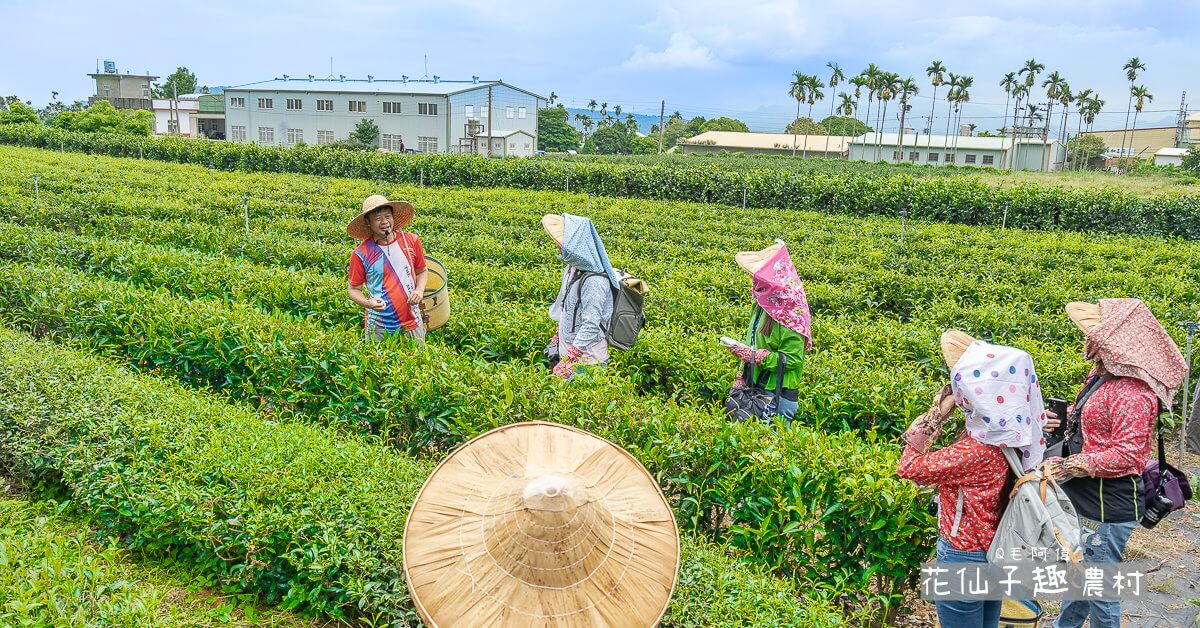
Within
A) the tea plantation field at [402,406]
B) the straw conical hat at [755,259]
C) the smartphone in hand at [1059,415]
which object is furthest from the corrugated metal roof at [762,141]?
the smartphone in hand at [1059,415]

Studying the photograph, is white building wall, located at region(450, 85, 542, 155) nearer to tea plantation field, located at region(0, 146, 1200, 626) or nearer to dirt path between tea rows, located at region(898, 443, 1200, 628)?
tea plantation field, located at region(0, 146, 1200, 626)

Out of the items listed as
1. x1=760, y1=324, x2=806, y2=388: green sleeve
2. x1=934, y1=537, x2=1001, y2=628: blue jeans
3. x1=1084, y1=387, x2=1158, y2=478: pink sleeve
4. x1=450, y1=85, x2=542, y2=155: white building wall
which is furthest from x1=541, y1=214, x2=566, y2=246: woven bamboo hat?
x1=450, y1=85, x2=542, y2=155: white building wall

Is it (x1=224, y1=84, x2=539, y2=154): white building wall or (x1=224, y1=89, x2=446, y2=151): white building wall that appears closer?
(x1=224, y1=84, x2=539, y2=154): white building wall

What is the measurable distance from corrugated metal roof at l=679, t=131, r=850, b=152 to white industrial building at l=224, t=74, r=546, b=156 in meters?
23.8

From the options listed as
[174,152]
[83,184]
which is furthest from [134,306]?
[174,152]

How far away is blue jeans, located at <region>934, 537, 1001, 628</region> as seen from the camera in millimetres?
3372

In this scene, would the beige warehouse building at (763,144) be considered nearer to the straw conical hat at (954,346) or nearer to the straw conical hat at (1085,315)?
the straw conical hat at (1085,315)

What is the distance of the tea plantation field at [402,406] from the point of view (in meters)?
3.62

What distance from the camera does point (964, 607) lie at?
3432 millimetres

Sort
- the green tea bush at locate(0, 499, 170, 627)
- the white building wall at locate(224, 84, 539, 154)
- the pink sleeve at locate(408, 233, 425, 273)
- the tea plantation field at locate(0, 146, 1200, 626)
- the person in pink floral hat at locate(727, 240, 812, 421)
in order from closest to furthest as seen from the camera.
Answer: the green tea bush at locate(0, 499, 170, 627), the tea plantation field at locate(0, 146, 1200, 626), the person in pink floral hat at locate(727, 240, 812, 421), the pink sleeve at locate(408, 233, 425, 273), the white building wall at locate(224, 84, 539, 154)

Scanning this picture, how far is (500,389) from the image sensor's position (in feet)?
15.8

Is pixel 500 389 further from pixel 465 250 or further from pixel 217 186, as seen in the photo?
pixel 217 186

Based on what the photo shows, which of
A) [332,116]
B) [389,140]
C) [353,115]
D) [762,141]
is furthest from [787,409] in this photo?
[762,141]

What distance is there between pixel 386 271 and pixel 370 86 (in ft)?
184
